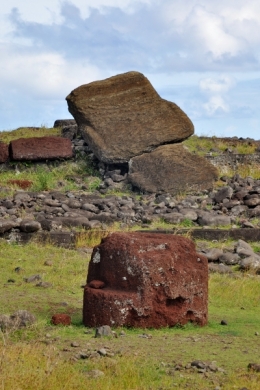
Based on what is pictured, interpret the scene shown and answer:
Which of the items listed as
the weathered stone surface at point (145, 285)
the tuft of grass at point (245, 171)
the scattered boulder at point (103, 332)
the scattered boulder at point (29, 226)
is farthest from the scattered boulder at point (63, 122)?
the scattered boulder at point (103, 332)

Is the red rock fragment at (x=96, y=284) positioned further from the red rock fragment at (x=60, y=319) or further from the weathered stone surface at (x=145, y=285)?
the red rock fragment at (x=60, y=319)

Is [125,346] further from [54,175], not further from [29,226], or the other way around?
[54,175]

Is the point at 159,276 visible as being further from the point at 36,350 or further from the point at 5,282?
the point at 5,282

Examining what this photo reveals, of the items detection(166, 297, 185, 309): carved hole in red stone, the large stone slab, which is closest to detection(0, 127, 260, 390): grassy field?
detection(166, 297, 185, 309): carved hole in red stone

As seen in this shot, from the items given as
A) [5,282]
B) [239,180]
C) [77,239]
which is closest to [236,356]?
[5,282]

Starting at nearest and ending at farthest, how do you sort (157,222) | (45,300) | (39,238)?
(45,300) → (39,238) → (157,222)

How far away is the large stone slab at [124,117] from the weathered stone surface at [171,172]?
520mm

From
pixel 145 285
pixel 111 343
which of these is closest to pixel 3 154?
pixel 145 285

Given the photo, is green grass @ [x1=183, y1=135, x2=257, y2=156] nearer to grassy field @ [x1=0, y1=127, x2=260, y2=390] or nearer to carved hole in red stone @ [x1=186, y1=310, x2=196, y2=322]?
grassy field @ [x1=0, y1=127, x2=260, y2=390]

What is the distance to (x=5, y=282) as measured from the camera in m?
9.64

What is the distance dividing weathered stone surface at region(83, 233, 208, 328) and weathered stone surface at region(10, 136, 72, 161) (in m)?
11.8

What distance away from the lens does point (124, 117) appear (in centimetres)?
1895

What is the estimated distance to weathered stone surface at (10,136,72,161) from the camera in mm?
19016

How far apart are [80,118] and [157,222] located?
566cm
